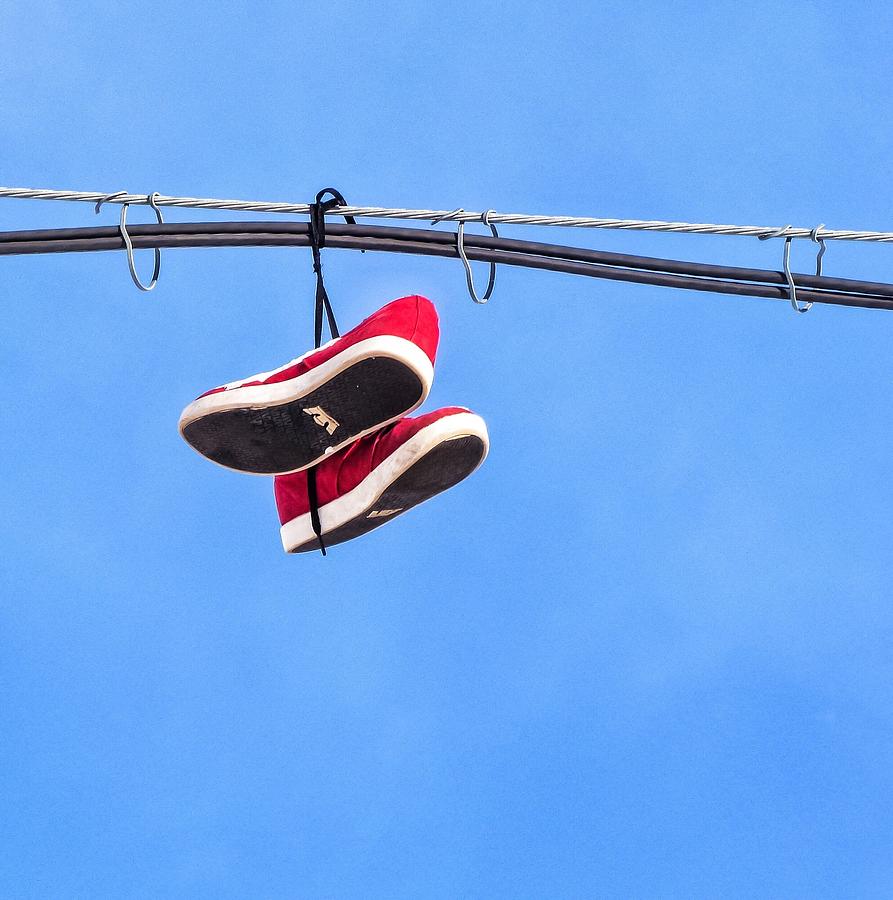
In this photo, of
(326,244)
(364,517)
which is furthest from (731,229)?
(364,517)

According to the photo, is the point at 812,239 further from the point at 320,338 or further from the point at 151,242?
the point at 151,242

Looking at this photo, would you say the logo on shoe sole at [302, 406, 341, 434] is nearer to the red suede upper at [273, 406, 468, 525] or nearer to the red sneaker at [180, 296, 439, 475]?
the red sneaker at [180, 296, 439, 475]

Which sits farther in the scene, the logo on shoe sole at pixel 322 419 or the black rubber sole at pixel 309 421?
the logo on shoe sole at pixel 322 419

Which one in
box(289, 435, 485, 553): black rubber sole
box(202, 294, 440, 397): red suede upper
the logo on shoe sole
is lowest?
box(289, 435, 485, 553): black rubber sole

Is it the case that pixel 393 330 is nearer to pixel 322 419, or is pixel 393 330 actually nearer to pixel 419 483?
pixel 322 419

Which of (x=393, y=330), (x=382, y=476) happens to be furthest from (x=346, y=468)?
(x=393, y=330)

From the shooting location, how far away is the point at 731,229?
12.3ft

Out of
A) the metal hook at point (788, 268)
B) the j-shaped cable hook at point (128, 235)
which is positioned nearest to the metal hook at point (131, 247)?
the j-shaped cable hook at point (128, 235)

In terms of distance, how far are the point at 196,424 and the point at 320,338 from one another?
0.43m

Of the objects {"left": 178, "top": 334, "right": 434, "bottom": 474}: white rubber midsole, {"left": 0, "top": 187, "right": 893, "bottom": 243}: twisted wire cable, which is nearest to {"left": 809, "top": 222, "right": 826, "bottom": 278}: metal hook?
{"left": 0, "top": 187, "right": 893, "bottom": 243}: twisted wire cable

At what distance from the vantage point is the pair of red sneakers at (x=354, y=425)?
148 inches

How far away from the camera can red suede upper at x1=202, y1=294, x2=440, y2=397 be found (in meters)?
3.74

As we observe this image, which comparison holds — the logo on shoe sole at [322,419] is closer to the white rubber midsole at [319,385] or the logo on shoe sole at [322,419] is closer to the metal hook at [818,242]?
the white rubber midsole at [319,385]

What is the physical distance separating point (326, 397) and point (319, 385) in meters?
0.05
